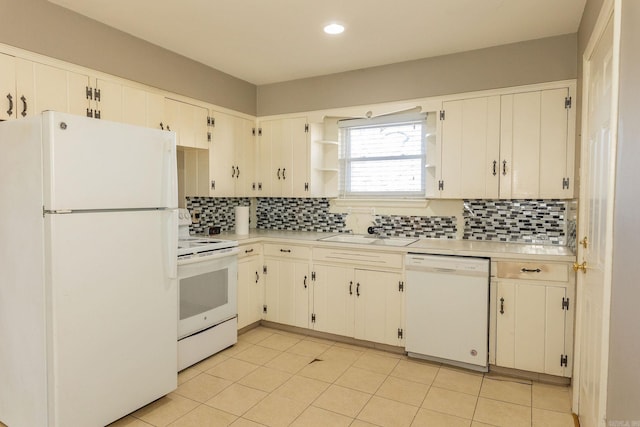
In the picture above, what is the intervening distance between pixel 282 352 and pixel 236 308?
0.56 m

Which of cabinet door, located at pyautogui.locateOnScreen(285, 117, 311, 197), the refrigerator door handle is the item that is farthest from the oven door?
cabinet door, located at pyautogui.locateOnScreen(285, 117, 311, 197)

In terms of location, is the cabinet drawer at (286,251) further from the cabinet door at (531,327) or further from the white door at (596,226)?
the white door at (596,226)

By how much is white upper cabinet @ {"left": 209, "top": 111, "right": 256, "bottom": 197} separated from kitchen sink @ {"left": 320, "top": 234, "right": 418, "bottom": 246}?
3.67 ft

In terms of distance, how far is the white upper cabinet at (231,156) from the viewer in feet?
12.5

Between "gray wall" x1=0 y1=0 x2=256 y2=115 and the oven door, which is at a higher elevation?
"gray wall" x1=0 y1=0 x2=256 y2=115

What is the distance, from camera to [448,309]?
118 inches

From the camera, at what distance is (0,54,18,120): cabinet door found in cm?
229

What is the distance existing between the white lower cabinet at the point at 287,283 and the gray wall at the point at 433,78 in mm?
1522

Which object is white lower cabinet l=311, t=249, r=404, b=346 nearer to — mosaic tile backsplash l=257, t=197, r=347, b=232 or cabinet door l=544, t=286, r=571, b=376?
mosaic tile backsplash l=257, t=197, r=347, b=232

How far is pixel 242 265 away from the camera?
3666 mm

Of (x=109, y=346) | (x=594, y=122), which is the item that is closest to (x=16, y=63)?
(x=109, y=346)

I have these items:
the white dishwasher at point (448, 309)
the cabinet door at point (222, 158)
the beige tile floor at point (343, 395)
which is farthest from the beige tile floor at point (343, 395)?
the cabinet door at point (222, 158)

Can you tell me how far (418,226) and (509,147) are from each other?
3.48 feet

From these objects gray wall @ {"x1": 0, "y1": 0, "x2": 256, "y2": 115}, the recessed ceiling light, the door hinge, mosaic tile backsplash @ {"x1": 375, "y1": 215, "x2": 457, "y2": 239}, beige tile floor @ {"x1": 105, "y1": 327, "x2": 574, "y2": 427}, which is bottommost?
beige tile floor @ {"x1": 105, "y1": 327, "x2": 574, "y2": 427}
